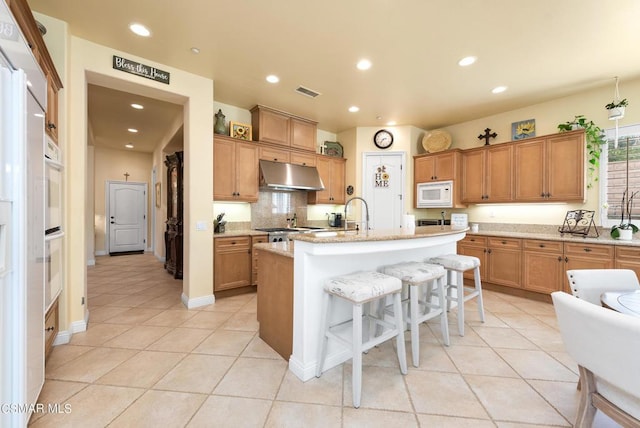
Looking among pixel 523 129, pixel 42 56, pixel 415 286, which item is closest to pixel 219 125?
pixel 42 56

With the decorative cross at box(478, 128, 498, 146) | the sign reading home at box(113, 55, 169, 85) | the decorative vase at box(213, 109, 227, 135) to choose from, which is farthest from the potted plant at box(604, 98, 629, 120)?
the sign reading home at box(113, 55, 169, 85)

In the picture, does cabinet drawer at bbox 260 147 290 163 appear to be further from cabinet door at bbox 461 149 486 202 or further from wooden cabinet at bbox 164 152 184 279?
cabinet door at bbox 461 149 486 202

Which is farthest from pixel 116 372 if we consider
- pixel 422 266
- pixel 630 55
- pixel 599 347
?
pixel 630 55

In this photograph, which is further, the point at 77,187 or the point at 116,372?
the point at 77,187

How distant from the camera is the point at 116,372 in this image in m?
1.94

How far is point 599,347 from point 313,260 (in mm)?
Answer: 1442

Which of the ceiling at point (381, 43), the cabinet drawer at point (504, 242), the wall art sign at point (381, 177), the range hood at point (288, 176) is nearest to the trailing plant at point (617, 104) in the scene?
the ceiling at point (381, 43)

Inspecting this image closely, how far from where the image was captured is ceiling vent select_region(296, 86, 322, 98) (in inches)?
Answer: 141

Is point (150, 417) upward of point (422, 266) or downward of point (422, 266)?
downward

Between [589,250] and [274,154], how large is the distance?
4.44 meters

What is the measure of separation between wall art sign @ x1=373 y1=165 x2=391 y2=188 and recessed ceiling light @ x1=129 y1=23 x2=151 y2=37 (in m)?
3.96

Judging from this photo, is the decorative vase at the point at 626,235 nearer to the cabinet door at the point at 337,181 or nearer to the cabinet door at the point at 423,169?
the cabinet door at the point at 423,169

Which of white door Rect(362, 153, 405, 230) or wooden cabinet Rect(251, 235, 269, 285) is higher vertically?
white door Rect(362, 153, 405, 230)

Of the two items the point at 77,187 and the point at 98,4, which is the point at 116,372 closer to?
the point at 77,187
